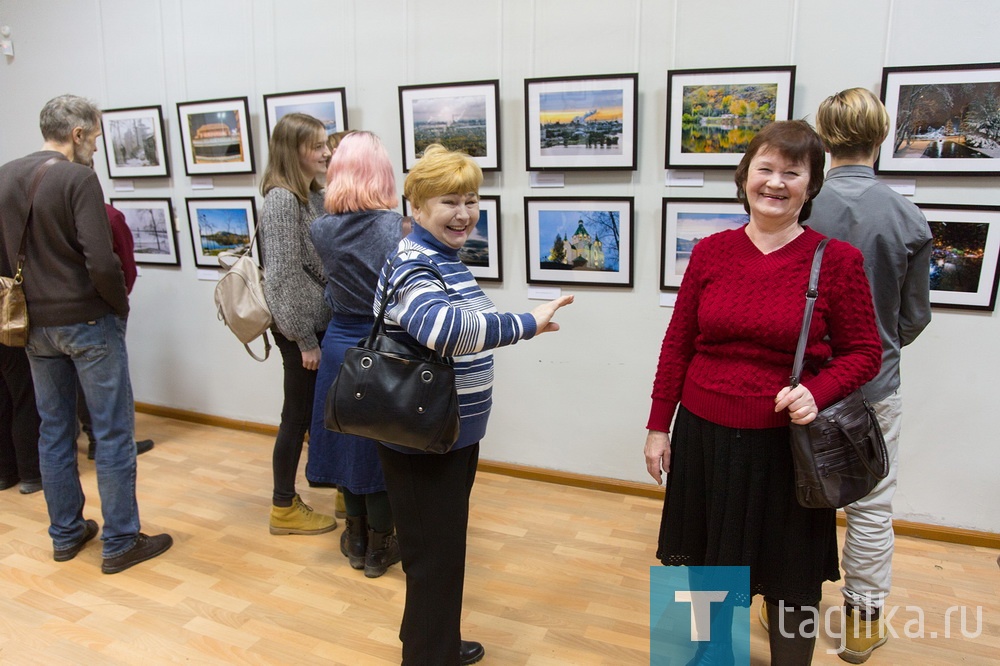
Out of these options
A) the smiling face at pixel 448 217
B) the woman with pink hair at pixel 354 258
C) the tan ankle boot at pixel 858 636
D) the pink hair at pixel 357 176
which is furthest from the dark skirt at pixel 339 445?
the tan ankle boot at pixel 858 636

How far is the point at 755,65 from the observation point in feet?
9.77

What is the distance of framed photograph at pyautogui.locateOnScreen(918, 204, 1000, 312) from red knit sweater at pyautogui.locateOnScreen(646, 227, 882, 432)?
152 cm

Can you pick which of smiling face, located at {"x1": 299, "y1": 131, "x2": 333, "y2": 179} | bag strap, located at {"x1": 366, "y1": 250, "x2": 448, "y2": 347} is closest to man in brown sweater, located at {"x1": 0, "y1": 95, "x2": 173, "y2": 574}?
smiling face, located at {"x1": 299, "y1": 131, "x2": 333, "y2": 179}

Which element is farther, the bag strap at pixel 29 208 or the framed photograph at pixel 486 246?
the framed photograph at pixel 486 246

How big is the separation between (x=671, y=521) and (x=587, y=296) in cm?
173

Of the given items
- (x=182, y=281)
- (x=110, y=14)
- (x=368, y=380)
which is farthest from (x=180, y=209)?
(x=368, y=380)

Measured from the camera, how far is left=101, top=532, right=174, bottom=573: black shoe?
9.50ft

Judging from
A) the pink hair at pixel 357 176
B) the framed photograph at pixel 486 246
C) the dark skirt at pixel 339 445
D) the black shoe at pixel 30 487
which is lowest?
the black shoe at pixel 30 487

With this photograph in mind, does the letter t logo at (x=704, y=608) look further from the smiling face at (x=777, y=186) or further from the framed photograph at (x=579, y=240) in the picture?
the framed photograph at (x=579, y=240)

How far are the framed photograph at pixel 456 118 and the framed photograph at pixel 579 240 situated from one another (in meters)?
0.39

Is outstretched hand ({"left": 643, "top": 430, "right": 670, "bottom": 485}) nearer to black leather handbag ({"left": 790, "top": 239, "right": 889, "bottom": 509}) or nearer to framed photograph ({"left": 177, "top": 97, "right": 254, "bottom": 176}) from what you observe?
black leather handbag ({"left": 790, "top": 239, "right": 889, "bottom": 509})

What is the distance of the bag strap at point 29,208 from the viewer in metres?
2.61

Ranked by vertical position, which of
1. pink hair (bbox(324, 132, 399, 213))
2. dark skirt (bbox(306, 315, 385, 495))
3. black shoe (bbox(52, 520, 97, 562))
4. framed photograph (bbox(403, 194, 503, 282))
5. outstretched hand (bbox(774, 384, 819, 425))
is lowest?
black shoe (bbox(52, 520, 97, 562))

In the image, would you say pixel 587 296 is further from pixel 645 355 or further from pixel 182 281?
pixel 182 281
